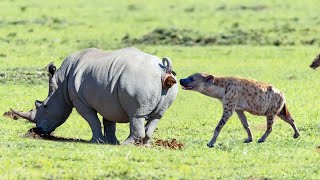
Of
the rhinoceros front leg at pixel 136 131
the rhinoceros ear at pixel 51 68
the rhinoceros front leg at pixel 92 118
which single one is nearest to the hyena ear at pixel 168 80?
the rhinoceros front leg at pixel 136 131

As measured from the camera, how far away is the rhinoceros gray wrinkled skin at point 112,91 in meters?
12.5

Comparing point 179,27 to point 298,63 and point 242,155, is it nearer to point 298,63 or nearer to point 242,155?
point 298,63

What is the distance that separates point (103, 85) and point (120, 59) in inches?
18.3

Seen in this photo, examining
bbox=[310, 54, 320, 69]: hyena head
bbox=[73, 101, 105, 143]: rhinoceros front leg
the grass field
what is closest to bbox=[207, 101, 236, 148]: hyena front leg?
the grass field

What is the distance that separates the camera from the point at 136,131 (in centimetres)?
1259

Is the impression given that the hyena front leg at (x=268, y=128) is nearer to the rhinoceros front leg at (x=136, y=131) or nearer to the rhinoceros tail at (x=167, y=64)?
the rhinoceros tail at (x=167, y=64)

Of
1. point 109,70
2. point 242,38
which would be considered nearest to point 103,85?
point 109,70

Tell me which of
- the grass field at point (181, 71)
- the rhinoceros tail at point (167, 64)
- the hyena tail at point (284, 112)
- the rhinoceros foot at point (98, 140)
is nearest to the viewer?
the grass field at point (181, 71)

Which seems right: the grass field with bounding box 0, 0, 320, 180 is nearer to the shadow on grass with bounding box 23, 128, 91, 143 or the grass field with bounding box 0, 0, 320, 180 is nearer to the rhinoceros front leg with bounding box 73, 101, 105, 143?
the shadow on grass with bounding box 23, 128, 91, 143

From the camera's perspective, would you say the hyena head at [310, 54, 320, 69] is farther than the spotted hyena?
Yes

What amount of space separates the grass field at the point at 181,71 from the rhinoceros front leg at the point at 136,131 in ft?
1.27

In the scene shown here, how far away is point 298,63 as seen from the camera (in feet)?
74.4

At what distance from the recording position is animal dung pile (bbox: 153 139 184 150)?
12719 mm

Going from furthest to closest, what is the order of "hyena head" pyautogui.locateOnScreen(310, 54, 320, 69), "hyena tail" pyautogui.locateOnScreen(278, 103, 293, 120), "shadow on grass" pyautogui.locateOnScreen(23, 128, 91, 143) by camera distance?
"hyena head" pyautogui.locateOnScreen(310, 54, 320, 69) < "hyena tail" pyautogui.locateOnScreen(278, 103, 293, 120) < "shadow on grass" pyautogui.locateOnScreen(23, 128, 91, 143)
